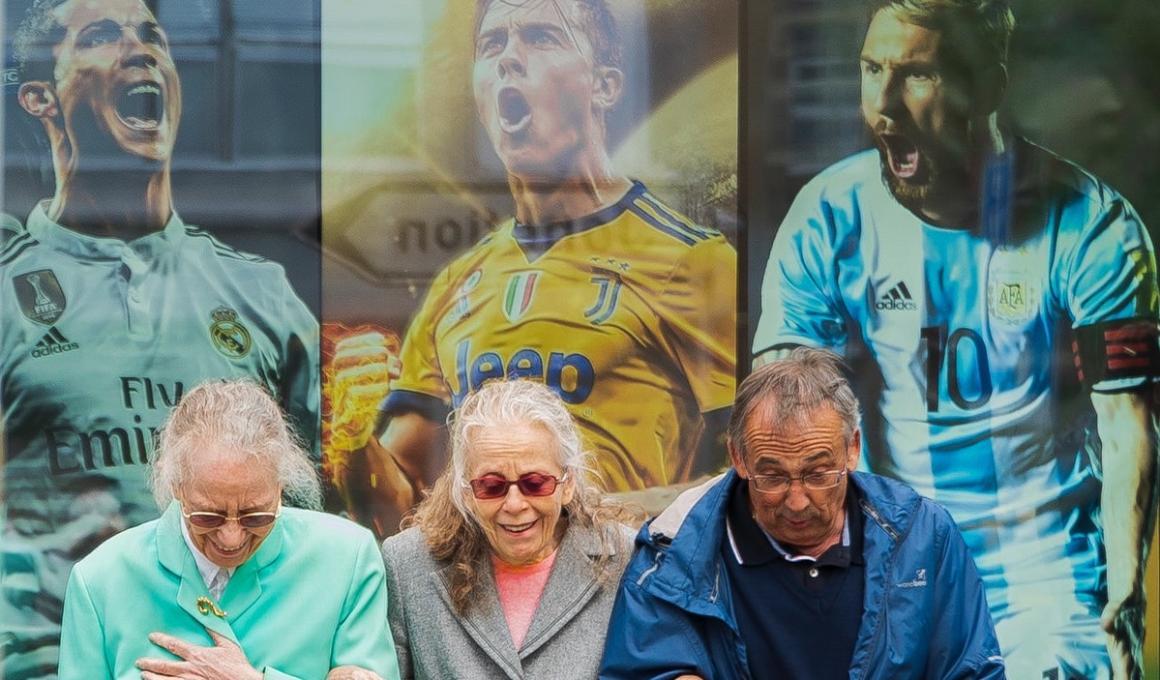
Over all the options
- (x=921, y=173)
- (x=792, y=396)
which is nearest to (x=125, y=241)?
(x=792, y=396)

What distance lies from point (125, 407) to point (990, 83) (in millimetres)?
2906

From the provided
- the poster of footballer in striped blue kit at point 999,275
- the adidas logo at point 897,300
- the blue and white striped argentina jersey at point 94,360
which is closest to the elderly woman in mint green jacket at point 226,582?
the blue and white striped argentina jersey at point 94,360

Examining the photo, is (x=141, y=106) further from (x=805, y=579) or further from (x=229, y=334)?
(x=805, y=579)

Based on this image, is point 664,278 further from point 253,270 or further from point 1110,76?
point 1110,76

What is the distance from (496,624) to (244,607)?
20.3 inches

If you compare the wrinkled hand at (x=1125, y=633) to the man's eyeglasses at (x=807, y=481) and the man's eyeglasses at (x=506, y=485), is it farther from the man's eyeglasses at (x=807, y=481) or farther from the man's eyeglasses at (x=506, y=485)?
the man's eyeglasses at (x=506, y=485)

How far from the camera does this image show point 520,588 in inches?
127

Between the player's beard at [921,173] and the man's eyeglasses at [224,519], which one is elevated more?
the player's beard at [921,173]

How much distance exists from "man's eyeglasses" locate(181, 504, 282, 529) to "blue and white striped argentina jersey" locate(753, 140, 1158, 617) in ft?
7.27

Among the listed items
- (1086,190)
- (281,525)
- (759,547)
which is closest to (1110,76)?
(1086,190)

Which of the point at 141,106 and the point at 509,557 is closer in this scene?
the point at 509,557

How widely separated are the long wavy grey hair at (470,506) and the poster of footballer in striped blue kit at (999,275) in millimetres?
1644

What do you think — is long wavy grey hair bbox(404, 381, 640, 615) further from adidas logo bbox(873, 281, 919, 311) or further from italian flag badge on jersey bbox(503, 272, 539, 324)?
adidas logo bbox(873, 281, 919, 311)

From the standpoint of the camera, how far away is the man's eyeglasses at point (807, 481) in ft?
9.67
